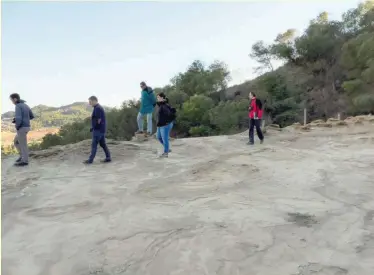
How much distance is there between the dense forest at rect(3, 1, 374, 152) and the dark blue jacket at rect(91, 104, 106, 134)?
70.3ft

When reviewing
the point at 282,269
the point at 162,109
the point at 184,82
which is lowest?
the point at 282,269

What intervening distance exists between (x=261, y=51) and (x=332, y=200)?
115 feet

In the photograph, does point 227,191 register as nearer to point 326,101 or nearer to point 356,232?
point 356,232

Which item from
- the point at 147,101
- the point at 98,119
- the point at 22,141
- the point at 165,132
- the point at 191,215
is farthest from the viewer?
the point at 147,101

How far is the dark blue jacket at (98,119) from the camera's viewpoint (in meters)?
7.48

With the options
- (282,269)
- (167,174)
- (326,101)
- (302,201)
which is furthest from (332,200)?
(326,101)

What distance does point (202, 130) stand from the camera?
3198cm

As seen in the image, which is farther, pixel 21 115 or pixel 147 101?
pixel 147 101

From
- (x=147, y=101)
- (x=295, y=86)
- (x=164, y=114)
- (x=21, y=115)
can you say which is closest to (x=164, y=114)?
(x=164, y=114)

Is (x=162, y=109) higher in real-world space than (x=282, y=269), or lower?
higher

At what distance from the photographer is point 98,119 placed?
24.5 feet

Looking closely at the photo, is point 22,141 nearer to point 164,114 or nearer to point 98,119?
point 98,119

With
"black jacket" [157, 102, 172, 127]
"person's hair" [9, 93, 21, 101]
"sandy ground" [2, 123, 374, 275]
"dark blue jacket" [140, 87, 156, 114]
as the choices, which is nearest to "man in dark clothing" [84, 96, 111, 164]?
"sandy ground" [2, 123, 374, 275]

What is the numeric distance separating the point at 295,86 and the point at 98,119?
29323 millimetres
